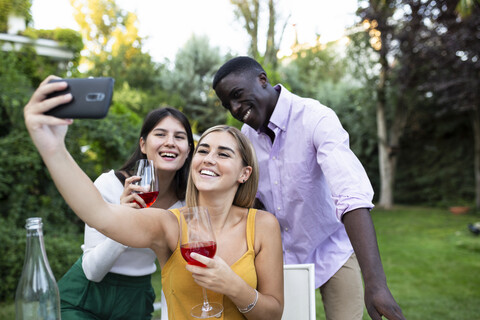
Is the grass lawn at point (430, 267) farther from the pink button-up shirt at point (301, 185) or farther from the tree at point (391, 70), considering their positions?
the tree at point (391, 70)

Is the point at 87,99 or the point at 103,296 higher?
the point at 87,99

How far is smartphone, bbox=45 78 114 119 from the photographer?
3.33 feet

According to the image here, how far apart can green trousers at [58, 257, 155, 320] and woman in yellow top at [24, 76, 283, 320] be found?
0.61 meters

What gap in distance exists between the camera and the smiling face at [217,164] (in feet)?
6.84

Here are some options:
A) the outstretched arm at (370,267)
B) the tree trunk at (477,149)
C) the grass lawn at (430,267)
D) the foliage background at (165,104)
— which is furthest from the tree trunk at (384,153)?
the outstretched arm at (370,267)

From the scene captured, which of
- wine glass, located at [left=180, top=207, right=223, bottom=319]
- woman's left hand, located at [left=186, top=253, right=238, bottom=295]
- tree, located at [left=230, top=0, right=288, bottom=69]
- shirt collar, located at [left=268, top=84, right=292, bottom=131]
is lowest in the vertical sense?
woman's left hand, located at [left=186, top=253, right=238, bottom=295]

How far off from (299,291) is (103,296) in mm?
1096

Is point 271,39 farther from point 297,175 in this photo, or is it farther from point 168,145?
point 297,175

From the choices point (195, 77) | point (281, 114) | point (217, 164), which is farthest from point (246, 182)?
point (195, 77)

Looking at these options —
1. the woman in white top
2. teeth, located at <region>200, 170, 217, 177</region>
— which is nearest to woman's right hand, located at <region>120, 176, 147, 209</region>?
the woman in white top

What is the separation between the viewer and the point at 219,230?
2.14 metres

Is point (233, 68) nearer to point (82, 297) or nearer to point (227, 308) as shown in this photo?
point (227, 308)

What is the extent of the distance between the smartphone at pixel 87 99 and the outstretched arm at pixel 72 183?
0.02 metres

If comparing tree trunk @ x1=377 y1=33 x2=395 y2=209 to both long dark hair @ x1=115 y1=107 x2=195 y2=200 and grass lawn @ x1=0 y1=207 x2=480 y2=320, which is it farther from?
long dark hair @ x1=115 y1=107 x2=195 y2=200
